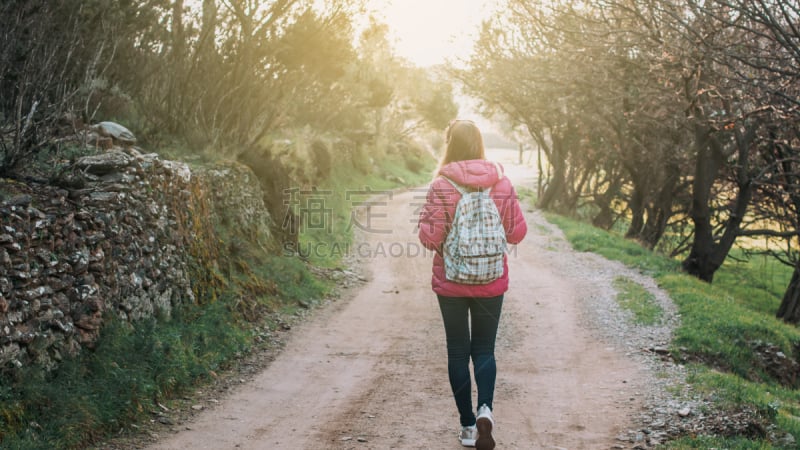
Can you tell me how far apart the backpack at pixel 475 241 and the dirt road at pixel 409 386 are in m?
1.33

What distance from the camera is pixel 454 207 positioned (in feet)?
15.5

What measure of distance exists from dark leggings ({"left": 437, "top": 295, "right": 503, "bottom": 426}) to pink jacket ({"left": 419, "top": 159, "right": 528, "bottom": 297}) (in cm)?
8

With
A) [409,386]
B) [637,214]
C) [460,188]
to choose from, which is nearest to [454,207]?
[460,188]

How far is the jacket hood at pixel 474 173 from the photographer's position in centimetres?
471

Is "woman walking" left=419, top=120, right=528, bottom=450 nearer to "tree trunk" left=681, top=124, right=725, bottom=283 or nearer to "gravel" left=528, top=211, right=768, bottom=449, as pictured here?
"gravel" left=528, top=211, right=768, bottom=449

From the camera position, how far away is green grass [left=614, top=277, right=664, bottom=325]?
32.5 ft

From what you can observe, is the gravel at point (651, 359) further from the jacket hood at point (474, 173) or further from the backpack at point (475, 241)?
the jacket hood at point (474, 173)

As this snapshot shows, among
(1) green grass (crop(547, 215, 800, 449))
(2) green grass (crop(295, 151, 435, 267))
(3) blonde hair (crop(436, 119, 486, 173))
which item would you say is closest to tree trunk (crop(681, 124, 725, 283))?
(1) green grass (crop(547, 215, 800, 449))

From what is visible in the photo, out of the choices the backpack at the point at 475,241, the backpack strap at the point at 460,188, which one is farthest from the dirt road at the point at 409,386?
the backpack strap at the point at 460,188

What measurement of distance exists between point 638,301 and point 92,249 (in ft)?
27.1

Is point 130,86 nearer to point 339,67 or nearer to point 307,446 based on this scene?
point 307,446

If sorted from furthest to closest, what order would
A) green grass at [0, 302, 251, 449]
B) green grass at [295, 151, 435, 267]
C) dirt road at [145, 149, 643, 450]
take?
green grass at [295, 151, 435, 267], dirt road at [145, 149, 643, 450], green grass at [0, 302, 251, 449]

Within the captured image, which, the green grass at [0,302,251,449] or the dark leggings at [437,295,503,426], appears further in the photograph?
the dark leggings at [437,295,503,426]

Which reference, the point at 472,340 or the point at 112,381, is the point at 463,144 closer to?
the point at 472,340
